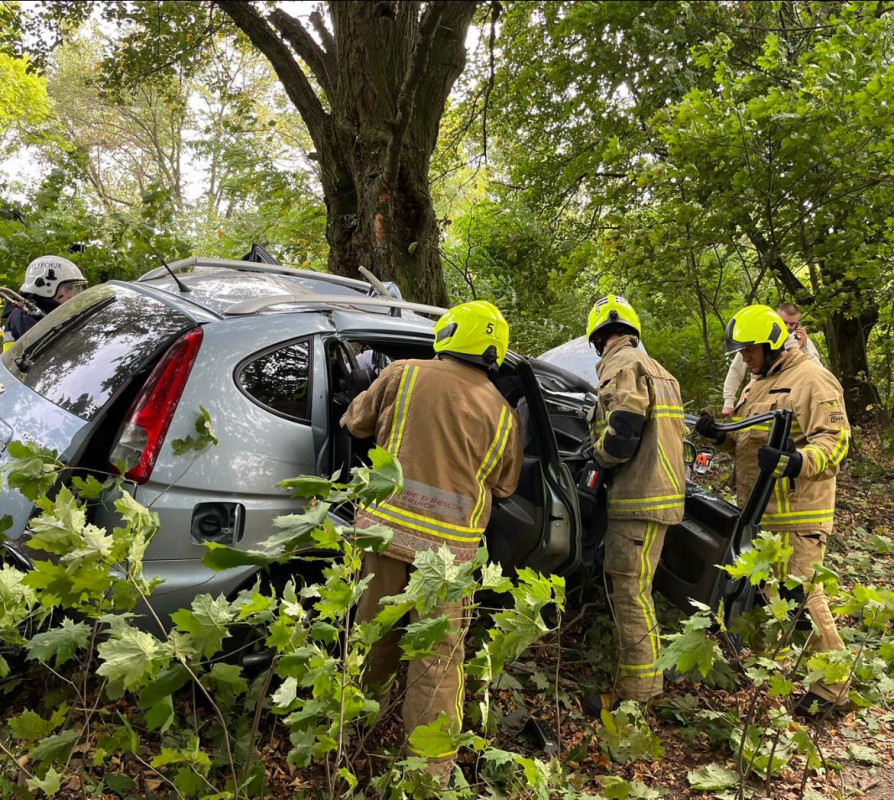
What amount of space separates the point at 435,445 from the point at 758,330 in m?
2.40

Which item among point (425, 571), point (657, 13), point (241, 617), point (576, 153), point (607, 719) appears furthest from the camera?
point (576, 153)

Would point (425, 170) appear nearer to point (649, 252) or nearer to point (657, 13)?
point (649, 252)

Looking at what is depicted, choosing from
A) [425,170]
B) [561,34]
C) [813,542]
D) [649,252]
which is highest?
[561,34]

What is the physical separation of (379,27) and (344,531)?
6.12 meters

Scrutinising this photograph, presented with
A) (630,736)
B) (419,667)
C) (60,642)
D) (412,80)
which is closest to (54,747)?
(60,642)

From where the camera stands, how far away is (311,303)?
3.25 meters

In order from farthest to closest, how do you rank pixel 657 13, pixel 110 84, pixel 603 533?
pixel 657 13 < pixel 110 84 < pixel 603 533

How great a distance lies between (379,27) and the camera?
6.51 metres

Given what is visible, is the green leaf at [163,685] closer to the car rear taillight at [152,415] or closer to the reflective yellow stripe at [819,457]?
the car rear taillight at [152,415]

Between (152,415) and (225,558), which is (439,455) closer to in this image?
(152,415)

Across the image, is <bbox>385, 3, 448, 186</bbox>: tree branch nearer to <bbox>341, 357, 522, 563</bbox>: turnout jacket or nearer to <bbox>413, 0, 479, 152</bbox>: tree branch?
<bbox>413, 0, 479, 152</bbox>: tree branch

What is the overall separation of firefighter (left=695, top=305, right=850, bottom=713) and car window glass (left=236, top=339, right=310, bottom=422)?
7.49 feet

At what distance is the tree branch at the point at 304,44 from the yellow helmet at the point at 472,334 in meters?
4.95

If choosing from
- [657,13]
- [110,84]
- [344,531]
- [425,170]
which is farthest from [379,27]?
[344,531]
